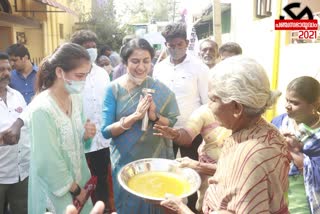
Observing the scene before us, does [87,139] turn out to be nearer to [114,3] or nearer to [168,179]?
[168,179]

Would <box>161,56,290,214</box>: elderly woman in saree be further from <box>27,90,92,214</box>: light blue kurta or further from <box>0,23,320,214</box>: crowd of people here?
<box>27,90,92,214</box>: light blue kurta

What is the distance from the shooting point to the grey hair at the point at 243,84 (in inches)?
49.9

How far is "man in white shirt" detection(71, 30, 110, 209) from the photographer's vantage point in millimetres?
3551

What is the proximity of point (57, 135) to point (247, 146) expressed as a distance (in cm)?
130

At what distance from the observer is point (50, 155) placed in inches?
78.8

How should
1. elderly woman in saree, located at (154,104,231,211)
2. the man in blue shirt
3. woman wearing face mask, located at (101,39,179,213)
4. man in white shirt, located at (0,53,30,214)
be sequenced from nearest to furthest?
elderly woman in saree, located at (154,104,231,211) → woman wearing face mask, located at (101,39,179,213) → man in white shirt, located at (0,53,30,214) → the man in blue shirt

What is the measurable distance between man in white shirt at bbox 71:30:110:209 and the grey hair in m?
→ 2.36

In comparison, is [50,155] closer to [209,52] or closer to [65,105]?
[65,105]

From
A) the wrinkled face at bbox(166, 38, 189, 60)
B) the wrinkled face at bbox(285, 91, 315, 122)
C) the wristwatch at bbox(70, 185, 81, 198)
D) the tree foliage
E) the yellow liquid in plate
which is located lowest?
the wristwatch at bbox(70, 185, 81, 198)

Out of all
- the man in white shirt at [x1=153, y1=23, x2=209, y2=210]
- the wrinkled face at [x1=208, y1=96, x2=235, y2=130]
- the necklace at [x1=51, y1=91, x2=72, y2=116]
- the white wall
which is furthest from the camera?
the white wall

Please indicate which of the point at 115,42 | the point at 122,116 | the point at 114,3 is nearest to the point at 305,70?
the point at 122,116

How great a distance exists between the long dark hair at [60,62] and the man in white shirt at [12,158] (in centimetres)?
83

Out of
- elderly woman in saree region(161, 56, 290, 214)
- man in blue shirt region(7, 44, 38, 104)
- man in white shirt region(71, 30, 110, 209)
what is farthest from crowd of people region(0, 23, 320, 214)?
man in blue shirt region(7, 44, 38, 104)

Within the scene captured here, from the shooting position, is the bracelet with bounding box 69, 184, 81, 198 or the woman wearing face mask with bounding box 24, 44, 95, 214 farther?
the bracelet with bounding box 69, 184, 81, 198
